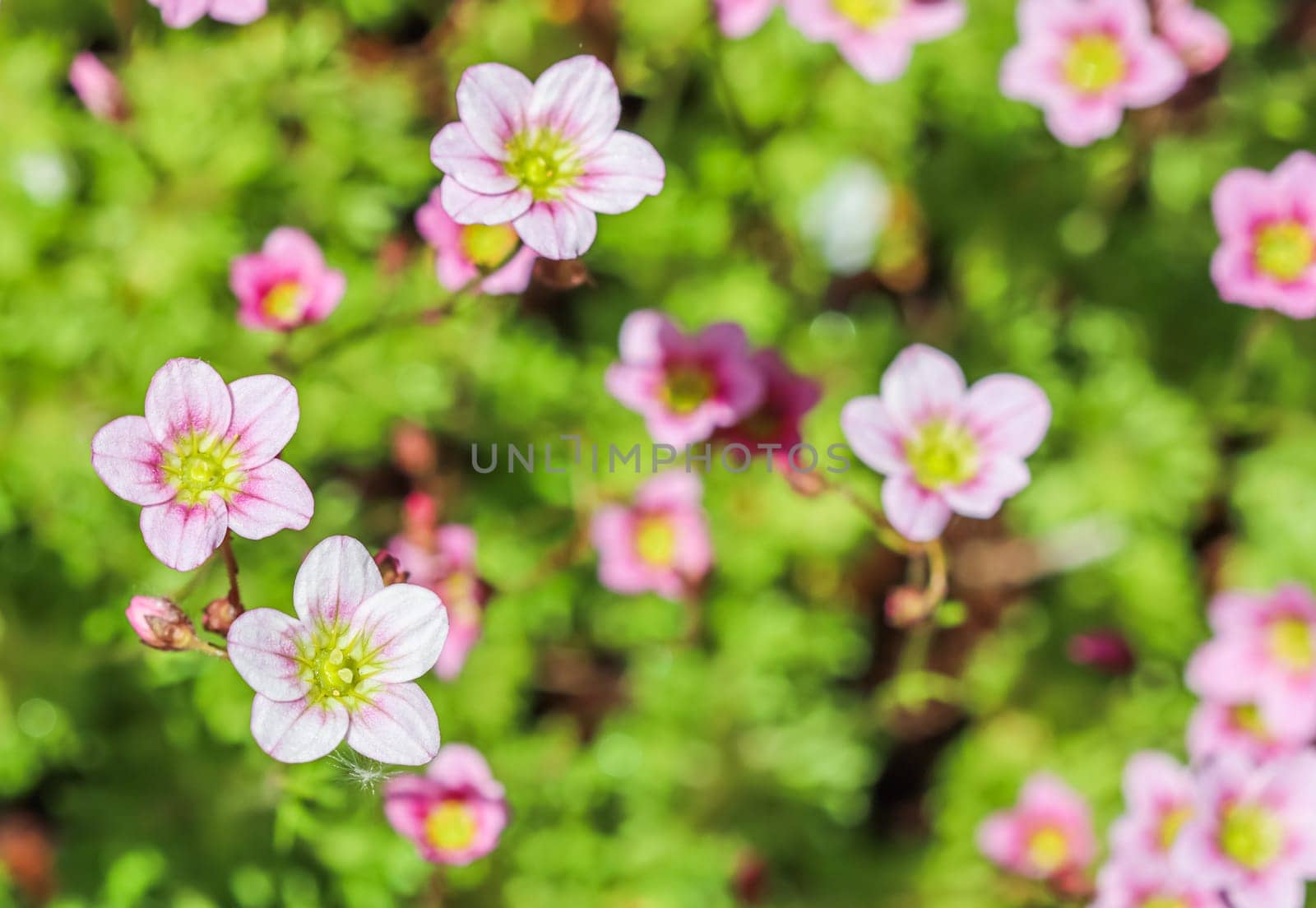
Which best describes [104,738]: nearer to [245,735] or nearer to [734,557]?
[245,735]

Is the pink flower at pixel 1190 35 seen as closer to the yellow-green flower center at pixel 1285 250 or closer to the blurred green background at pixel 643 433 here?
the blurred green background at pixel 643 433

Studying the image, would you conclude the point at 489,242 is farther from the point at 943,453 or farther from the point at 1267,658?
the point at 1267,658

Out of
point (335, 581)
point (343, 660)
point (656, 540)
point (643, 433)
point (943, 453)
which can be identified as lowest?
point (343, 660)

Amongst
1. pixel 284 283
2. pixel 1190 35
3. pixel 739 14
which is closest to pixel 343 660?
pixel 284 283

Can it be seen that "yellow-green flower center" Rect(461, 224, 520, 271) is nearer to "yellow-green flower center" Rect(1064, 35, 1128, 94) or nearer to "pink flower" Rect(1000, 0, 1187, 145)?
"pink flower" Rect(1000, 0, 1187, 145)

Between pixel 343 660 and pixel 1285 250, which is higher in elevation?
pixel 1285 250

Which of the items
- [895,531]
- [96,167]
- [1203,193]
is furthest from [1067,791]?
[96,167]

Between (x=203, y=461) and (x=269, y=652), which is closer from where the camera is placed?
(x=269, y=652)
